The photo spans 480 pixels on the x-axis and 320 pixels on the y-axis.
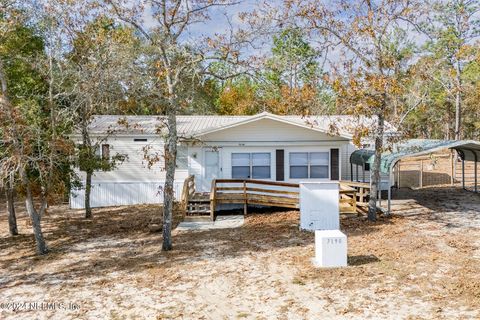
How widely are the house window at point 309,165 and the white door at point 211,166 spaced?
3.16 m

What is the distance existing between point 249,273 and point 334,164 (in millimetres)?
8961

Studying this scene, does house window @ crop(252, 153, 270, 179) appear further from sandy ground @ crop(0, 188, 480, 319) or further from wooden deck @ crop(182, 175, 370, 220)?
sandy ground @ crop(0, 188, 480, 319)

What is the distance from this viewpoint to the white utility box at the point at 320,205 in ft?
39.1

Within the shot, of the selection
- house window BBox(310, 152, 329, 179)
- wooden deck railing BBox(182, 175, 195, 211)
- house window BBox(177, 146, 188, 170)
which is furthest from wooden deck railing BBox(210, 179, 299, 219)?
house window BBox(177, 146, 188, 170)

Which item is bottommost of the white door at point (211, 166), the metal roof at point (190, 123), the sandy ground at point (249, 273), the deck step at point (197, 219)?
the sandy ground at point (249, 273)

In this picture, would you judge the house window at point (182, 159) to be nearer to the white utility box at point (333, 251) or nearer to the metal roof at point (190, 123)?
the metal roof at point (190, 123)

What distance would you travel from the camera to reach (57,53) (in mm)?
11094

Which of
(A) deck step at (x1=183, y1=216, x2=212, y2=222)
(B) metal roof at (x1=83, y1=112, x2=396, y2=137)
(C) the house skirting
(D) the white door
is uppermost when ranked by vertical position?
(B) metal roof at (x1=83, y1=112, x2=396, y2=137)

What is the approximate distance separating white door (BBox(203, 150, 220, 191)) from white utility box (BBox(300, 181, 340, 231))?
17.1 feet

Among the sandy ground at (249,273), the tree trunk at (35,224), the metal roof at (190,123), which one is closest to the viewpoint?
the sandy ground at (249,273)

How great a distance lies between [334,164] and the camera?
634 inches

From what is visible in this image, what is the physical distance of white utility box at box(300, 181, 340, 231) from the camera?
39.1 ft

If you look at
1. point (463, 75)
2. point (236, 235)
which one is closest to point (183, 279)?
point (236, 235)

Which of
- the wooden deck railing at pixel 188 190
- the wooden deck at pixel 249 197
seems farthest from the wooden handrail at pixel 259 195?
the wooden deck railing at pixel 188 190
